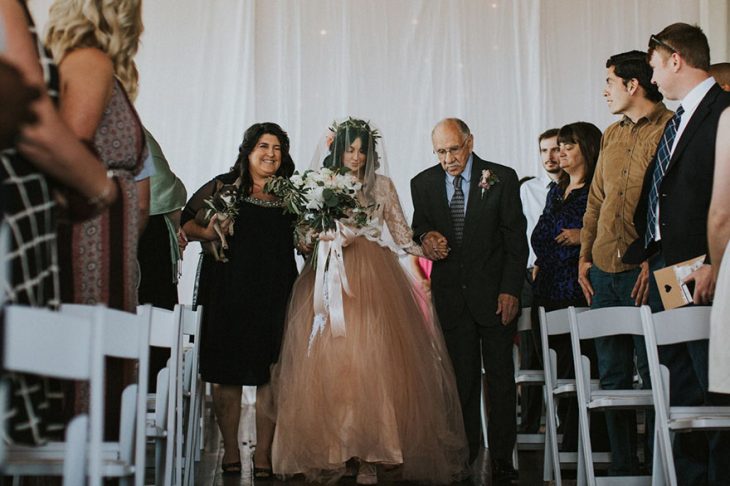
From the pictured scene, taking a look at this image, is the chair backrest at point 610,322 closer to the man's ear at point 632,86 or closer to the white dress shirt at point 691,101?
the white dress shirt at point 691,101

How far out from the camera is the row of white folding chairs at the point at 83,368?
61.4 inches

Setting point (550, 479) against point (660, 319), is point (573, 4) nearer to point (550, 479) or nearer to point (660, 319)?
point (550, 479)

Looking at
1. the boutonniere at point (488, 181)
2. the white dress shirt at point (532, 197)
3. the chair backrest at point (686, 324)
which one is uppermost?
the white dress shirt at point (532, 197)

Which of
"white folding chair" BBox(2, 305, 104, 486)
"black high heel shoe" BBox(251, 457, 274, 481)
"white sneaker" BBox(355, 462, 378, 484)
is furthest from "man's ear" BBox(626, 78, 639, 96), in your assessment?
"white folding chair" BBox(2, 305, 104, 486)

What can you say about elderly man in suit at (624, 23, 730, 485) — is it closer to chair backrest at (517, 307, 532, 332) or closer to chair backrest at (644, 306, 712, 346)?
chair backrest at (644, 306, 712, 346)

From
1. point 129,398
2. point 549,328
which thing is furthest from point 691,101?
point 129,398

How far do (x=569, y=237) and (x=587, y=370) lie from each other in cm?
162

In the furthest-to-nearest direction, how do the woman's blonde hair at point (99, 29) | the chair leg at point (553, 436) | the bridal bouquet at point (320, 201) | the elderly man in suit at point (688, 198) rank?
1. the bridal bouquet at point (320, 201)
2. the chair leg at point (553, 436)
3. the elderly man in suit at point (688, 198)
4. the woman's blonde hair at point (99, 29)

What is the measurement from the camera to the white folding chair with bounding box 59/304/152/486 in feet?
7.16

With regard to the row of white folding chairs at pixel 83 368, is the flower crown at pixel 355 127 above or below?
above

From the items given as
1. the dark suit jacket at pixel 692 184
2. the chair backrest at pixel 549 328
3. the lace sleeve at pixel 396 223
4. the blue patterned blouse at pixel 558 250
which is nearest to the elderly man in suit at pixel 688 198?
the dark suit jacket at pixel 692 184

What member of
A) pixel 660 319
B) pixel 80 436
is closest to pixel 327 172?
pixel 660 319

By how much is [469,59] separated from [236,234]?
13.4ft

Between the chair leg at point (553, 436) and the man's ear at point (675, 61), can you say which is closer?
the man's ear at point (675, 61)
